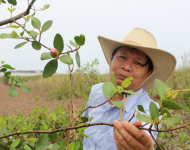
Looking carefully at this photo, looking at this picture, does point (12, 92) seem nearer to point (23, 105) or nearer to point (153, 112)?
point (153, 112)

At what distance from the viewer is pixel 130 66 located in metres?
1.25

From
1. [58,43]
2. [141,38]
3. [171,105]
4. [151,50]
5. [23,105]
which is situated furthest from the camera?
[23,105]

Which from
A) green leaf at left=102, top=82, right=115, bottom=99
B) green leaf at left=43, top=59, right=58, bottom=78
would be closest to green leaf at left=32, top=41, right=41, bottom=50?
green leaf at left=43, top=59, right=58, bottom=78

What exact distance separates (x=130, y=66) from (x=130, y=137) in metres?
0.74

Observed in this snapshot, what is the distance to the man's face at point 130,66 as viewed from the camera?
1247 mm

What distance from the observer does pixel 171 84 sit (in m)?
4.25

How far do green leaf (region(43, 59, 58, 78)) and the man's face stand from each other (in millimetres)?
830

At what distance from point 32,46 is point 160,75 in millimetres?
1350

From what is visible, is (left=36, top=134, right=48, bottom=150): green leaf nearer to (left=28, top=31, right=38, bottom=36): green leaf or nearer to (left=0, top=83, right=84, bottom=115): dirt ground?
(left=28, top=31, right=38, bottom=36): green leaf

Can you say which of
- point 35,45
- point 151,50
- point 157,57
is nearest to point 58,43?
point 35,45

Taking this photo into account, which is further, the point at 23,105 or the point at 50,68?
the point at 23,105

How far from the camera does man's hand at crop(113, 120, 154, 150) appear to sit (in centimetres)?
56

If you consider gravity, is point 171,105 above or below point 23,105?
above

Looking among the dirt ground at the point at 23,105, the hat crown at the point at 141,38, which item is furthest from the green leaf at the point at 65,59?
the dirt ground at the point at 23,105
